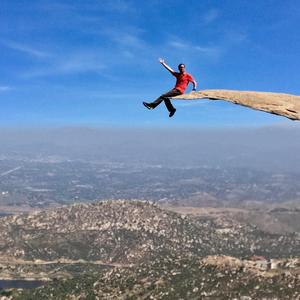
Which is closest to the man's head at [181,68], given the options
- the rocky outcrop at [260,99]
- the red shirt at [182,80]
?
the red shirt at [182,80]

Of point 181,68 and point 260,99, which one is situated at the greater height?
point 181,68

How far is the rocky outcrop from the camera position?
42000 millimetres

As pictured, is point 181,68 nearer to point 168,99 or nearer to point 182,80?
point 182,80

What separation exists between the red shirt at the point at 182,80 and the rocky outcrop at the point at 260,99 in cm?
72

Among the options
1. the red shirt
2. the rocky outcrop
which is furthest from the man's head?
the rocky outcrop

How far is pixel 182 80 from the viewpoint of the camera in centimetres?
4425

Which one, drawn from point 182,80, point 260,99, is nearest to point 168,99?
point 182,80

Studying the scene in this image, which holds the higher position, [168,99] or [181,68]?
[181,68]

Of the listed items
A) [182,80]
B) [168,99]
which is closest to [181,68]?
[182,80]

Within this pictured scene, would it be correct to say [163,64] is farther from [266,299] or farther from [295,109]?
[266,299]

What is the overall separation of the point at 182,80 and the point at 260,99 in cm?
679

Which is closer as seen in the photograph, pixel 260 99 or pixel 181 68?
pixel 260 99

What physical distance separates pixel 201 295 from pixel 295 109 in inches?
5656

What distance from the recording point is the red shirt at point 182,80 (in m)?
44.3
